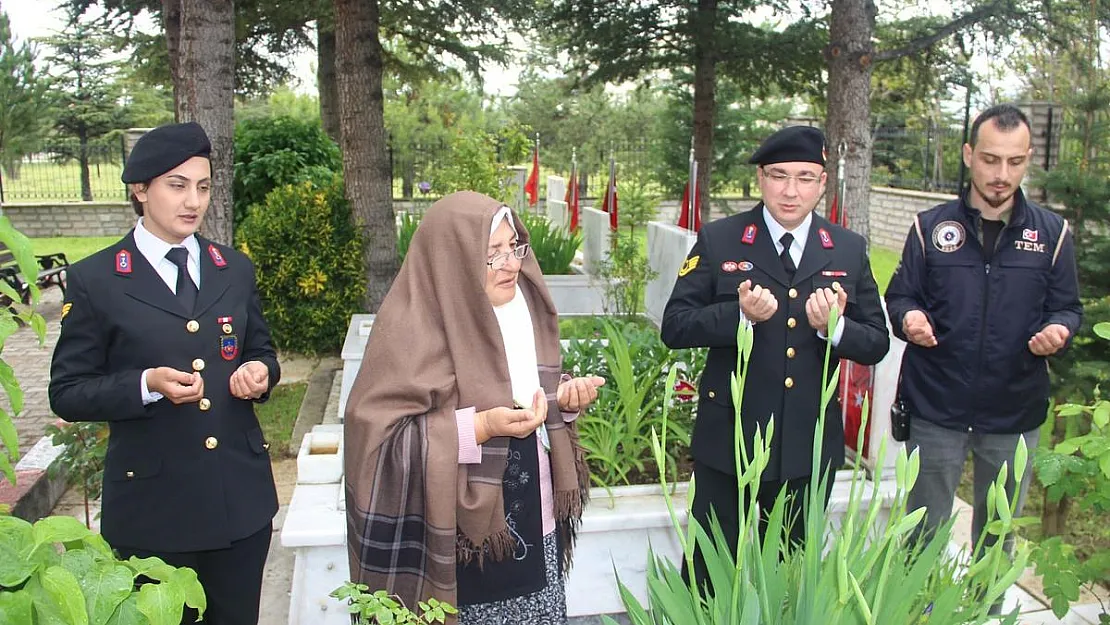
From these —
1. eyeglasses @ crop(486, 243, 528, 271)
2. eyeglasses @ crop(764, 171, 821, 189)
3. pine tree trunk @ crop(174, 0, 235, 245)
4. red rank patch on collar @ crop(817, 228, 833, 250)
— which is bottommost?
eyeglasses @ crop(486, 243, 528, 271)

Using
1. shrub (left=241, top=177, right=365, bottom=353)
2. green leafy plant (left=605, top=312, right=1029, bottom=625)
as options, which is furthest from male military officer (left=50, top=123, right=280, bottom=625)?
shrub (left=241, top=177, right=365, bottom=353)

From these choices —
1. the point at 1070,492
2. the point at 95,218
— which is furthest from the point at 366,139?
the point at 95,218

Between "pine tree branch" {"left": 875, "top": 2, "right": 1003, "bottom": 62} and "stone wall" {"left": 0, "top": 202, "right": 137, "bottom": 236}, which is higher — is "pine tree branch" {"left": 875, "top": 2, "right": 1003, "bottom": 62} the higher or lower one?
the higher one

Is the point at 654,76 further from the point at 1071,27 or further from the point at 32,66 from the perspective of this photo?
the point at 32,66

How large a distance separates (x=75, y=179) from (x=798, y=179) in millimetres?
19414

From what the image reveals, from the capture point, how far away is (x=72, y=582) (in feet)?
3.26

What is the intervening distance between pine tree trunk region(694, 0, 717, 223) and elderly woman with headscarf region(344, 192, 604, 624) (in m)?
9.35

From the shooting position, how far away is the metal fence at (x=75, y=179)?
16.8 meters

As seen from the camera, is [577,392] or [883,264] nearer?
[577,392]

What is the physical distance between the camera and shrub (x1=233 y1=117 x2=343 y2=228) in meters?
8.95

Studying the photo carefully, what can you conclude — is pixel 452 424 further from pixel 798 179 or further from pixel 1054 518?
pixel 1054 518

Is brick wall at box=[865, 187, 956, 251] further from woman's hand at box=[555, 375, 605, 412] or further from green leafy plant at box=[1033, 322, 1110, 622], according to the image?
woman's hand at box=[555, 375, 605, 412]

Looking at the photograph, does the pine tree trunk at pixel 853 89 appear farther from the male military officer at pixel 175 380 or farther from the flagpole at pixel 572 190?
the male military officer at pixel 175 380

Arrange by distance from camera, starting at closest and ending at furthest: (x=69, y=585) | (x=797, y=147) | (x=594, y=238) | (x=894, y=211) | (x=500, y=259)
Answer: (x=69, y=585) < (x=500, y=259) < (x=797, y=147) < (x=594, y=238) < (x=894, y=211)
